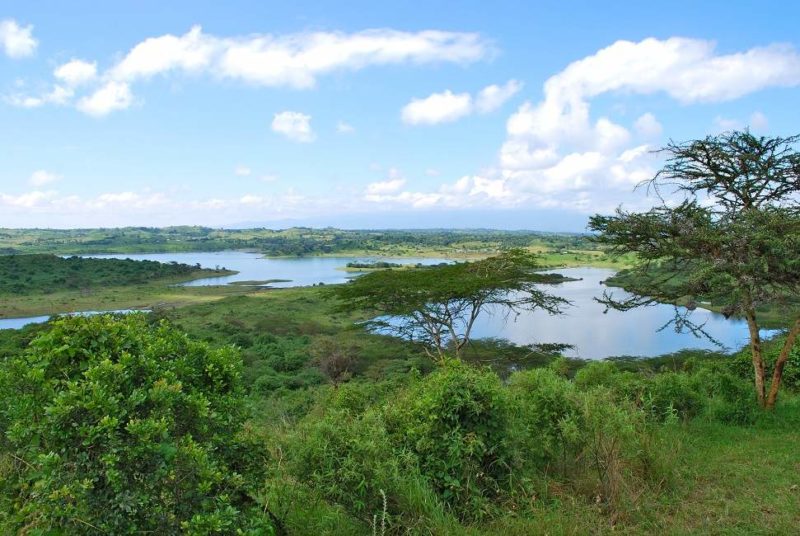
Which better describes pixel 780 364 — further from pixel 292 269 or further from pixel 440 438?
pixel 292 269

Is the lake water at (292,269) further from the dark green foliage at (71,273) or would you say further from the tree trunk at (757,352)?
the tree trunk at (757,352)

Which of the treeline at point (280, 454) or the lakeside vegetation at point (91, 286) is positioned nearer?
the treeline at point (280, 454)

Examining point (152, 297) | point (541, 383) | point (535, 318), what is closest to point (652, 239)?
point (541, 383)

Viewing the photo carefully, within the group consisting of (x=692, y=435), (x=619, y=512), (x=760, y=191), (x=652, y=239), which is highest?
(x=760, y=191)

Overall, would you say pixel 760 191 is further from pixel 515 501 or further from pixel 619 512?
pixel 515 501

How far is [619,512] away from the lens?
4148 millimetres

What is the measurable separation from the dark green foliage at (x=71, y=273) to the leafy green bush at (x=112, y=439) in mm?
63473

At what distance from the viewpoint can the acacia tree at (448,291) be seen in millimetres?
17703

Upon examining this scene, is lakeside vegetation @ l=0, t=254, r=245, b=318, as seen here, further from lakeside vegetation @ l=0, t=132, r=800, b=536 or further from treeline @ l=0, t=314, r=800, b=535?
treeline @ l=0, t=314, r=800, b=535

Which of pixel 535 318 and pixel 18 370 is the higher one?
pixel 18 370

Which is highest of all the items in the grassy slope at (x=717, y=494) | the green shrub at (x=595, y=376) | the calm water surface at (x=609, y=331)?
the grassy slope at (x=717, y=494)

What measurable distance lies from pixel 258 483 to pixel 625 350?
31.4 m

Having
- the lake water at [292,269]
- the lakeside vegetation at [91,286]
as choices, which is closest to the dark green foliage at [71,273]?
the lakeside vegetation at [91,286]

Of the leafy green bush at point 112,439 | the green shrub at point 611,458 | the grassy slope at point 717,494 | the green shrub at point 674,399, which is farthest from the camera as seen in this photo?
the green shrub at point 674,399
